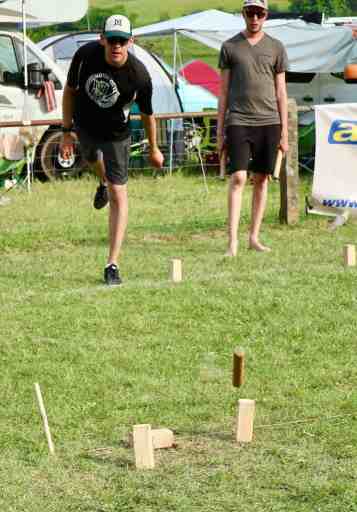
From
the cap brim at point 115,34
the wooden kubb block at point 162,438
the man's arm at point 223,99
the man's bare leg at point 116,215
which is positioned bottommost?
the wooden kubb block at point 162,438

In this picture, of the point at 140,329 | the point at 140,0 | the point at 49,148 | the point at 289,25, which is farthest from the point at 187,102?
the point at 140,0

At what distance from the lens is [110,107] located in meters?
8.20

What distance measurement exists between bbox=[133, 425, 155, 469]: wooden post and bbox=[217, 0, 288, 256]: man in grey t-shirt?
14.4 feet

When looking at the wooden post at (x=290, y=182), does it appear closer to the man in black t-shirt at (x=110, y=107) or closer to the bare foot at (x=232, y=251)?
the bare foot at (x=232, y=251)

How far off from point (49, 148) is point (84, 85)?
733 cm

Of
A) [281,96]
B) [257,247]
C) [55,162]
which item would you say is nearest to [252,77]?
[281,96]

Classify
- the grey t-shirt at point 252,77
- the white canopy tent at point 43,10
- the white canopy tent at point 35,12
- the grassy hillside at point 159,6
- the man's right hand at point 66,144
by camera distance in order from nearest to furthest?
the man's right hand at point 66,144 < the grey t-shirt at point 252,77 < the white canopy tent at point 35,12 < the white canopy tent at point 43,10 < the grassy hillside at point 159,6

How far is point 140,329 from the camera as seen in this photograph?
721 centimetres

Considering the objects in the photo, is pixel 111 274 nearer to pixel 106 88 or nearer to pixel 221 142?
pixel 106 88

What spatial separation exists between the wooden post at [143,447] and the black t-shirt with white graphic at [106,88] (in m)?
3.59

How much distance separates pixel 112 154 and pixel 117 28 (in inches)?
35.2

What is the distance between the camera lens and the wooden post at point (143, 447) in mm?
4859

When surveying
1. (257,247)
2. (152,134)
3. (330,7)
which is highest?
(152,134)

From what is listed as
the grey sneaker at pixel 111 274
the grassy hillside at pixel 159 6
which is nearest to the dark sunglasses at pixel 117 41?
the grey sneaker at pixel 111 274
